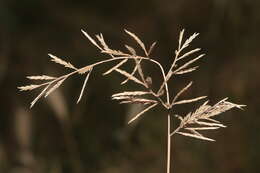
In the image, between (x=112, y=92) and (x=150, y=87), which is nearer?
(x=150, y=87)

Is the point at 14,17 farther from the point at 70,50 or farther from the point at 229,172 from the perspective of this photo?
the point at 229,172

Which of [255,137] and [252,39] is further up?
[252,39]

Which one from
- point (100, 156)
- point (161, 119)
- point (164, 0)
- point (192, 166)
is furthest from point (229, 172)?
point (164, 0)

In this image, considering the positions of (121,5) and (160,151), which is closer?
(160,151)

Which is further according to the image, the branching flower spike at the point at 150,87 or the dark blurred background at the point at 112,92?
the dark blurred background at the point at 112,92

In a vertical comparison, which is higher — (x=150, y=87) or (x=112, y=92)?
(x=112, y=92)

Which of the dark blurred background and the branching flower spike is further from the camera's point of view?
the dark blurred background

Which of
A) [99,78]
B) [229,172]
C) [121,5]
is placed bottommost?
[229,172]
